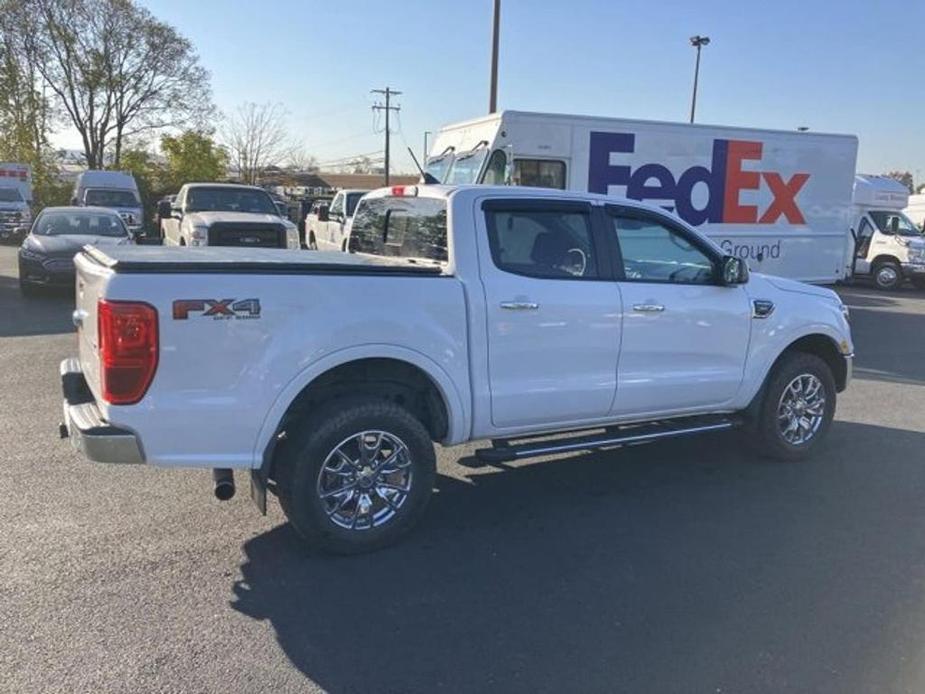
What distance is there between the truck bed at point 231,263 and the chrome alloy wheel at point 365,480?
87 cm

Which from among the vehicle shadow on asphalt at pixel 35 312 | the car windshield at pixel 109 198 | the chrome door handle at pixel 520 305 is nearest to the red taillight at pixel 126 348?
the chrome door handle at pixel 520 305

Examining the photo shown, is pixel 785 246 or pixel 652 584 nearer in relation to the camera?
pixel 652 584

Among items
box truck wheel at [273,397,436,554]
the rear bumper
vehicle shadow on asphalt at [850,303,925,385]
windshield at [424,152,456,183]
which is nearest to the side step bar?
box truck wheel at [273,397,436,554]

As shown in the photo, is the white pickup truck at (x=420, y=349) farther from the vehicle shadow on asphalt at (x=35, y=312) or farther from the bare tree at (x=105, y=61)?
the bare tree at (x=105, y=61)

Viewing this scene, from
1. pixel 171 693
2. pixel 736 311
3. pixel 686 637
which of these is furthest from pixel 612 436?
pixel 171 693

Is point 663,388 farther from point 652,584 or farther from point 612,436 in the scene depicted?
point 652,584

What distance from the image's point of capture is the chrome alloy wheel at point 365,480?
4141mm

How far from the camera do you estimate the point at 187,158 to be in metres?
45.6

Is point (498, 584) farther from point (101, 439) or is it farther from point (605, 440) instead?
Answer: point (101, 439)

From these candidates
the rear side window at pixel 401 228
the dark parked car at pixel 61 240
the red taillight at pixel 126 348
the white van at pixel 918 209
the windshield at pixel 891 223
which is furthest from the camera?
the white van at pixel 918 209

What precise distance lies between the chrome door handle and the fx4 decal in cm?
142

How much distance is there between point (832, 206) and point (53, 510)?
45.4 ft

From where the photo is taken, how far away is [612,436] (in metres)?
5.12

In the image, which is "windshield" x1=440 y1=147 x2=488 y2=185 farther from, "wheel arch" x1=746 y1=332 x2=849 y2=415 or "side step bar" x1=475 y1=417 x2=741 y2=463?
"side step bar" x1=475 y1=417 x2=741 y2=463
